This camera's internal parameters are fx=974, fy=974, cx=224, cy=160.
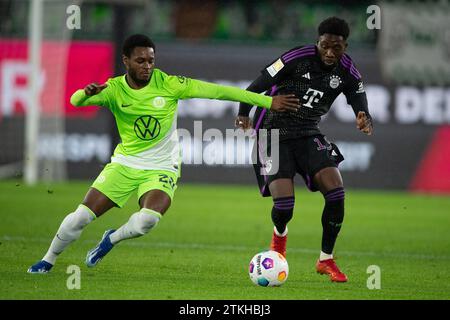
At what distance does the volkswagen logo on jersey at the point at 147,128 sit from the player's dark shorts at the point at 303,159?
45.1 inches

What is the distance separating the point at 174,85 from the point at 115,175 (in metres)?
0.95

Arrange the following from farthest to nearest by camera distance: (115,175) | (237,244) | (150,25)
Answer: (150,25)
(237,244)
(115,175)

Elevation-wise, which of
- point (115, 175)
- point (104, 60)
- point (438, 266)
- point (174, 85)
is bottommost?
point (438, 266)

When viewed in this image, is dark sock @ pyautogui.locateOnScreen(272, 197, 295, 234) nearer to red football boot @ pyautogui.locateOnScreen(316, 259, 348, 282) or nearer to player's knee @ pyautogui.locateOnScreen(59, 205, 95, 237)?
red football boot @ pyautogui.locateOnScreen(316, 259, 348, 282)

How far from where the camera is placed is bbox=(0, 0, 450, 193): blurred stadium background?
19891 millimetres

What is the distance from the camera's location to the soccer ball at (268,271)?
8047 millimetres

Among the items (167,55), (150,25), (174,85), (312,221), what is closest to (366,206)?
(312,221)

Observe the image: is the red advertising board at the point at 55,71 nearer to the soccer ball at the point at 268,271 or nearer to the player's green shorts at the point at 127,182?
the player's green shorts at the point at 127,182

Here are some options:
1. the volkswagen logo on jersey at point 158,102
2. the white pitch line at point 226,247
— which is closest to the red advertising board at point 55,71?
the white pitch line at point 226,247

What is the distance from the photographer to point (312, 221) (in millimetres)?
15102

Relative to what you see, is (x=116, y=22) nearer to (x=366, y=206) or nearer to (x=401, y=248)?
(x=366, y=206)

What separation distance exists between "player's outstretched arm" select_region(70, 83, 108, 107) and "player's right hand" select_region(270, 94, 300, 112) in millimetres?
1458

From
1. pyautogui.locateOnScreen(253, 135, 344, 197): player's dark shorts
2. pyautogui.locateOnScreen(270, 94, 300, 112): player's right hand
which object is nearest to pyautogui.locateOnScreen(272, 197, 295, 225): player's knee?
pyautogui.locateOnScreen(253, 135, 344, 197): player's dark shorts

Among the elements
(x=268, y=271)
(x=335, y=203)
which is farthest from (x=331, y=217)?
(x=268, y=271)
